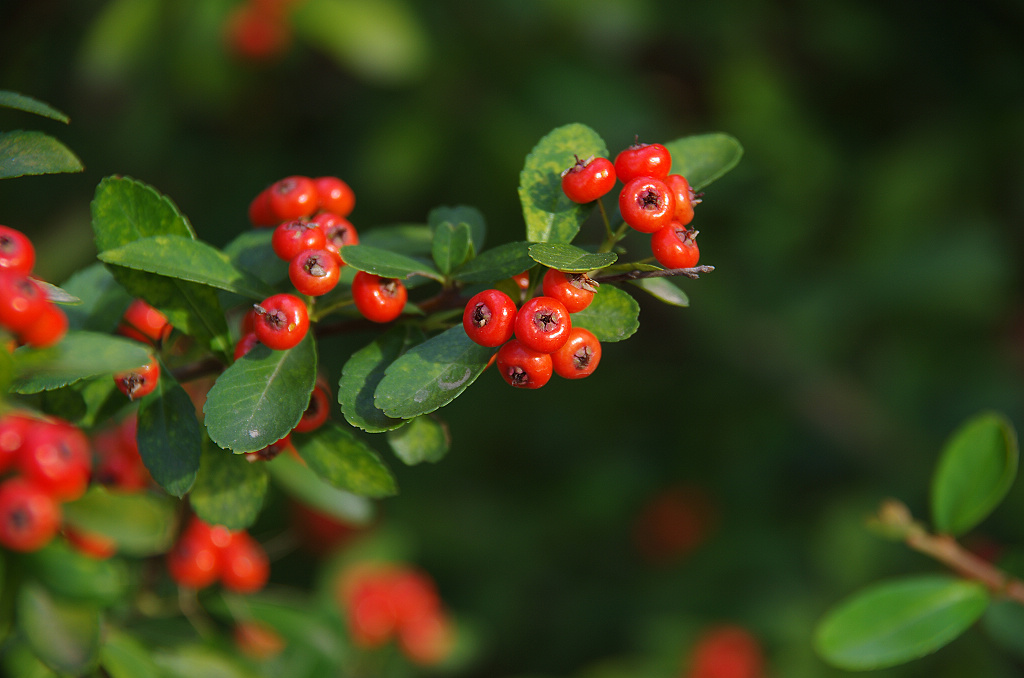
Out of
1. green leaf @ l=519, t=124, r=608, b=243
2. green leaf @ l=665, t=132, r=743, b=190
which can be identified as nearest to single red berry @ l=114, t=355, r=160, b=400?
green leaf @ l=519, t=124, r=608, b=243

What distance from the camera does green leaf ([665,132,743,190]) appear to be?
1.23m

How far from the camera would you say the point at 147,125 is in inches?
154

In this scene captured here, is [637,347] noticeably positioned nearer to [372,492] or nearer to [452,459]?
[452,459]

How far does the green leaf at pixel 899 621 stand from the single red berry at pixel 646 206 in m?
1.06

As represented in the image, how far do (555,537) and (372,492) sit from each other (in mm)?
3038

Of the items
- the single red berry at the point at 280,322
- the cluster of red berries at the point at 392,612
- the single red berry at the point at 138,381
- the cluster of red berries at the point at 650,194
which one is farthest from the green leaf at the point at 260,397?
the cluster of red berries at the point at 392,612

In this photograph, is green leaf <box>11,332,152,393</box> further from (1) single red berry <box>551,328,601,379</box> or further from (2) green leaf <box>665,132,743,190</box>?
(2) green leaf <box>665,132,743,190</box>

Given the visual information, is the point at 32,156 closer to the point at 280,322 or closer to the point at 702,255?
the point at 280,322

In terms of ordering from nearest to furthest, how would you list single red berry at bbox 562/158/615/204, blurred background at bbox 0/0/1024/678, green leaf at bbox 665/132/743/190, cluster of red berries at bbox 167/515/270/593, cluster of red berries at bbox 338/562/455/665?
single red berry at bbox 562/158/615/204 < green leaf at bbox 665/132/743/190 < cluster of red berries at bbox 167/515/270/593 < cluster of red berries at bbox 338/562/455/665 < blurred background at bbox 0/0/1024/678

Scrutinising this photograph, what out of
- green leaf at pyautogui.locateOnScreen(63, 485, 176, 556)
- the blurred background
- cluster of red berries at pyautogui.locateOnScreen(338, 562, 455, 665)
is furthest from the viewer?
the blurred background

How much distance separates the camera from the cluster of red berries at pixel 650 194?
1.08 m

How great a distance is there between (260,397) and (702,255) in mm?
3530

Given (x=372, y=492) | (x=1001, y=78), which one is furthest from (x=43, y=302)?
(x=1001, y=78)

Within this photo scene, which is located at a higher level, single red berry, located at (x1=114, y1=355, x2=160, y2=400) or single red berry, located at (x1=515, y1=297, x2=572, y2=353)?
single red berry, located at (x1=515, y1=297, x2=572, y2=353)
